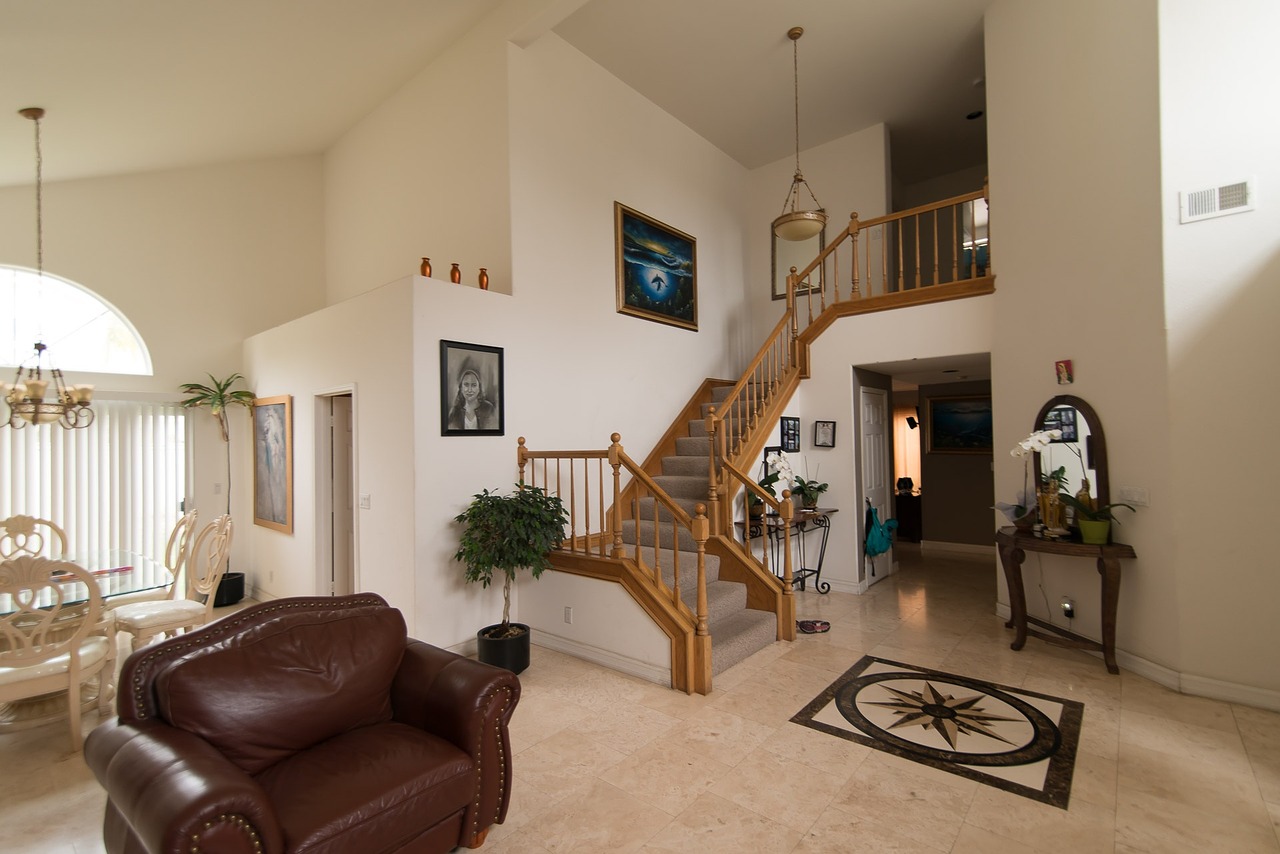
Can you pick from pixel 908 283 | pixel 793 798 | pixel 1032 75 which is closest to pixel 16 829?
pixel 793 798

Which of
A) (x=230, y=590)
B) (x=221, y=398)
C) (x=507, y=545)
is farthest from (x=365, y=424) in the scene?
(x=230, y=590)

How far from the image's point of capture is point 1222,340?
12.1 ft

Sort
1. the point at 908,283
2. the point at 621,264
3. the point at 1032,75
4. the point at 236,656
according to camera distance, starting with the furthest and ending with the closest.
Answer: the point at 908,283 < the point at 621,264 < the point at 1032,75 < the point at 236,656

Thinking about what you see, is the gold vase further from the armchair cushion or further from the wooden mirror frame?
the armchair cushion

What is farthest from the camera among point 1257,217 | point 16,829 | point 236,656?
point 1257,217

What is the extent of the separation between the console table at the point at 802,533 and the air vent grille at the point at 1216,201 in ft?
11.8

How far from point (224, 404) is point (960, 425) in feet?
32.1

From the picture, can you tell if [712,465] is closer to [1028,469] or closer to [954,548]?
[1028,469]

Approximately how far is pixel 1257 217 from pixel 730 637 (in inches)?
169

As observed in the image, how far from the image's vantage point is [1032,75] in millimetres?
4977

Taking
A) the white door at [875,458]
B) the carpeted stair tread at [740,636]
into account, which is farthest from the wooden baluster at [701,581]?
the white door at [875,458]

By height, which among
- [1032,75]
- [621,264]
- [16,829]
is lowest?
[16,829]

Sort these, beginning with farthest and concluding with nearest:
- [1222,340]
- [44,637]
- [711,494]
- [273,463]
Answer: [273,463] < [711,494] < [1222,340] < [44,637]

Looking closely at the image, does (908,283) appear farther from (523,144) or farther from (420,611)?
(420,611)
